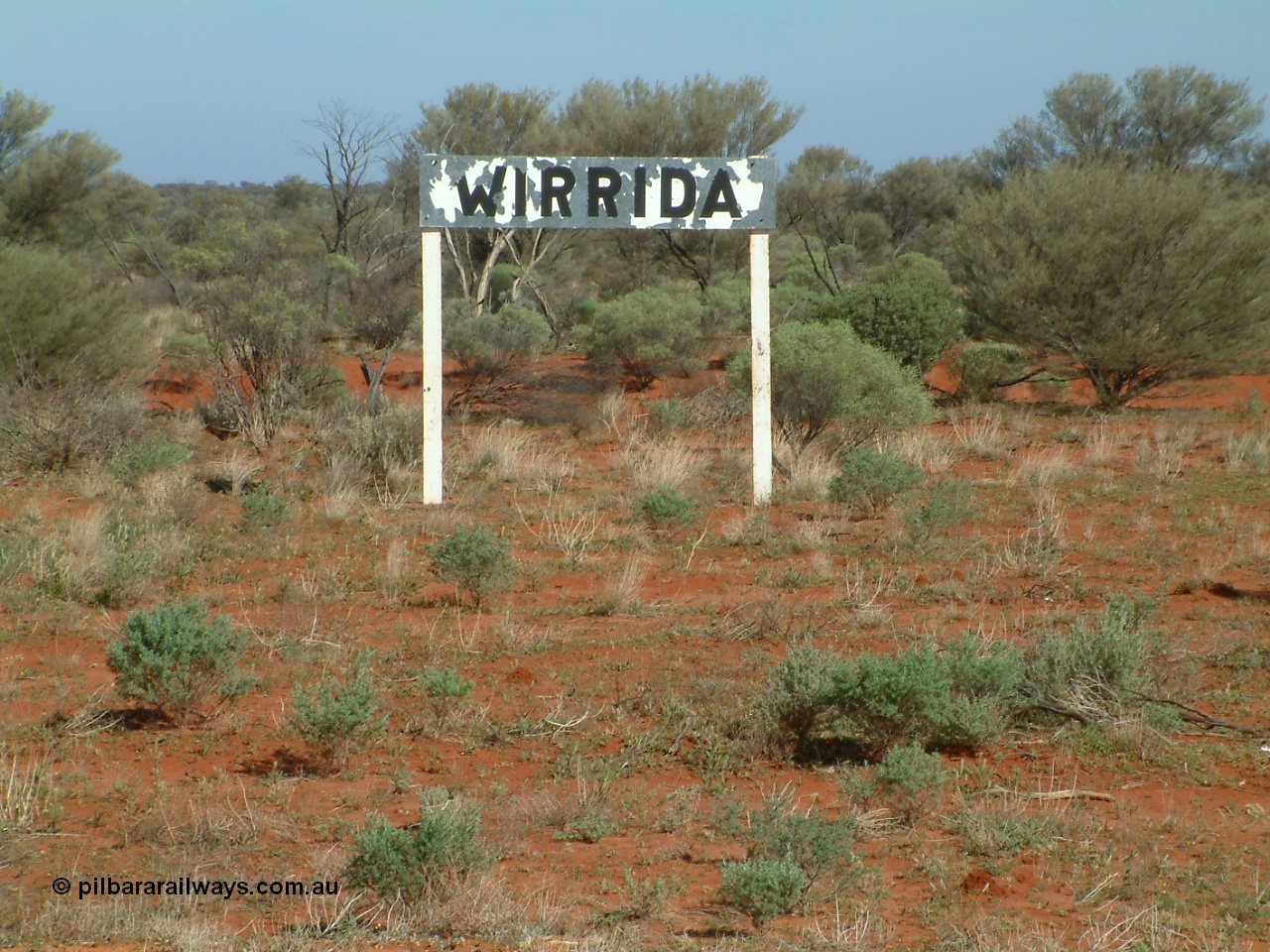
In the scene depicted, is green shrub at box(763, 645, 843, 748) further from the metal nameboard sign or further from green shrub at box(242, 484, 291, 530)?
the metal nameboard sign

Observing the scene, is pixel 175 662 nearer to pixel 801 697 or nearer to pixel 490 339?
pixel 801 697

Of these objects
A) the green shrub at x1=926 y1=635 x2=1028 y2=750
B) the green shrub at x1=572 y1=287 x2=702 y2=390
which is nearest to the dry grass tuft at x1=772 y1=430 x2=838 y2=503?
the green shrub at x1=926 y1=635 x2=1028 y2=750

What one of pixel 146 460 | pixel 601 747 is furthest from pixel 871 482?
pixel 146 460

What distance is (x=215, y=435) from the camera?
15891mm

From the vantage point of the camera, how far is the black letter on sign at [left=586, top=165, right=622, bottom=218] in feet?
36.8

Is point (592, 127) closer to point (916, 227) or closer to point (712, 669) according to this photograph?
point (916, 227)

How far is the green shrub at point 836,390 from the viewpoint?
45.0ft

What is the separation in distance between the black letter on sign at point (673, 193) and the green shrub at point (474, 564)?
421 cm

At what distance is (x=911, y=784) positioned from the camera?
4930mm

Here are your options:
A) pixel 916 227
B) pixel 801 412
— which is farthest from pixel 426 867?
pixel 916 227

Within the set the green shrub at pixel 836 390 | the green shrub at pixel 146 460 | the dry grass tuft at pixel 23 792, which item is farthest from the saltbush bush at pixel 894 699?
the green shrub at pixel 146 460

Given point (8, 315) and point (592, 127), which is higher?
point (592, 127)

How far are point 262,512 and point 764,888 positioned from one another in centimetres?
761

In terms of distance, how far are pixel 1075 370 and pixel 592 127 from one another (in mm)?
13024
